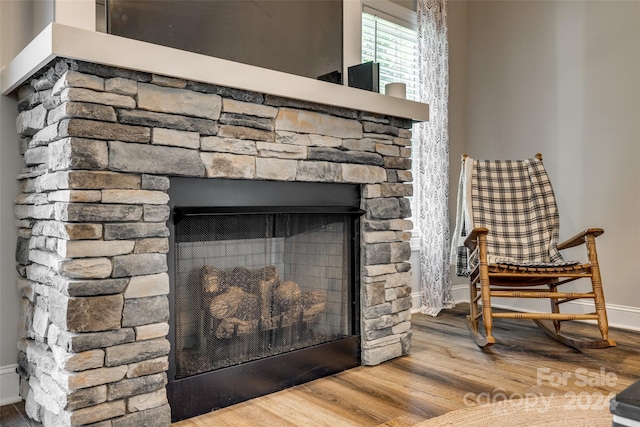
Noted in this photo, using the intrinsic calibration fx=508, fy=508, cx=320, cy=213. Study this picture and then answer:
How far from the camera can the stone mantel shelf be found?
1.57 metres

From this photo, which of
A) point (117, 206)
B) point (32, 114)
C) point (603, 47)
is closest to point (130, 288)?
point (117, 206)

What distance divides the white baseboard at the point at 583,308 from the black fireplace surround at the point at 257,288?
189 centimetres

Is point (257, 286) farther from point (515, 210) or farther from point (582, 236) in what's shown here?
point (515, 210)

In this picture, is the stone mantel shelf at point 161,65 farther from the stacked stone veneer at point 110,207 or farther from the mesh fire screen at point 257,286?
the mesh fire screen at point 257,286

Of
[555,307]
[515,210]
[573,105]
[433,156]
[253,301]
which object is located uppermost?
[573,105]

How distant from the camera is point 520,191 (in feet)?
11.1

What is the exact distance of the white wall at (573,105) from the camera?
10.9 feet

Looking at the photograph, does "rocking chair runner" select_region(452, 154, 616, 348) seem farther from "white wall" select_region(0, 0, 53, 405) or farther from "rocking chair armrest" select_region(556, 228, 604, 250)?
"white wall" select_region(0, 0, 53, 405)

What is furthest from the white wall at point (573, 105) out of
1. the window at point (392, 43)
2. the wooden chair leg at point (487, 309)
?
the wooden chair leg at point (487, 309)

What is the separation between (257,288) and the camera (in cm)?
219

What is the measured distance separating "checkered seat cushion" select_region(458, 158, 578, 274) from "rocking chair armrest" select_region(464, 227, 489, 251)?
0.22 metres

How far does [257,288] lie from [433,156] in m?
2.12

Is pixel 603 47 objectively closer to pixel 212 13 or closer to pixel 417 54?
pixel 417 54

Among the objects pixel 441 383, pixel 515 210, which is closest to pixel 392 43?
pixel 515 210
